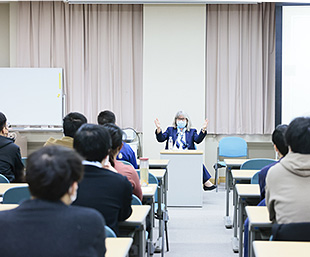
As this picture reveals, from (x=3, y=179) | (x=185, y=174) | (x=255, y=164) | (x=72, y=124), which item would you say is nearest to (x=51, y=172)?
(x=72, y=124)

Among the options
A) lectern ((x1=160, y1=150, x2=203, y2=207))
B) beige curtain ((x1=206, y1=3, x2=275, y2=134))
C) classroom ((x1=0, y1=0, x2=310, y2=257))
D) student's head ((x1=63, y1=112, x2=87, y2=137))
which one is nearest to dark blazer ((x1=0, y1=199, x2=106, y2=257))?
student's head ((x1=63, y1=112, x2=87, y2=137))

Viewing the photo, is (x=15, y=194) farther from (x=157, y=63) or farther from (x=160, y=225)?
(x=157, y=63)

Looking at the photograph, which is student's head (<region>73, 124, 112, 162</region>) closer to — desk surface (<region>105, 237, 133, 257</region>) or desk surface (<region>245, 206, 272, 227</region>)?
desk surface (<region>105, 237, 133, 257</region>)

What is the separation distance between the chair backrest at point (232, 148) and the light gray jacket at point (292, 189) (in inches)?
200

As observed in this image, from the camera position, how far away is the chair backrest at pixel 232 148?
24.4 feet

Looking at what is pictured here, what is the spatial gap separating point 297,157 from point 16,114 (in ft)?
20.4

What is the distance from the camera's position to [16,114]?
25.4ft

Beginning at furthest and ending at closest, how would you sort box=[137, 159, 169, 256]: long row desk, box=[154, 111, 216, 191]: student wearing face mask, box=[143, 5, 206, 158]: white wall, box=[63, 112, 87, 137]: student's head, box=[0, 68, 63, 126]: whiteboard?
box=[0, 68, 63, 126]: whiteboard
box=[143, 5, 206, 158]: white wall
box=[154, 111, 216, 191]: student wearing face mask
box=[137, 159, 169, 256]: long row desk
box=[63, 112, 87, 137]: student's head

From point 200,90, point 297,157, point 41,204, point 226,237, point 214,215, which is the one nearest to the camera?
point 41,204

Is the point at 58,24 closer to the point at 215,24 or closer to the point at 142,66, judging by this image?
the point at 142,66

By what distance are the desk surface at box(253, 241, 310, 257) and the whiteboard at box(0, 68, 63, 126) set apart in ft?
19.9

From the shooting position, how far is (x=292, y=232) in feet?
7.28

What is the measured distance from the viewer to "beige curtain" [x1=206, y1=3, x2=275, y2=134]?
7750 millimetres

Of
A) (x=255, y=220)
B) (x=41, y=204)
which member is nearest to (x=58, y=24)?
(x=255, y=220)
